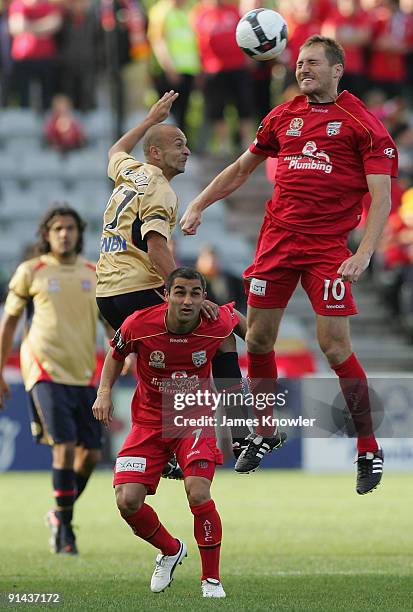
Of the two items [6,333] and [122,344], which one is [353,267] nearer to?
[122,344]

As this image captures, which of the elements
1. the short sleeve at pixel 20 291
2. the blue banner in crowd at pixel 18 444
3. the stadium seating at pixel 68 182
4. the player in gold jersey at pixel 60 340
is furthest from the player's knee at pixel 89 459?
the stadium seating at pixel 68 182

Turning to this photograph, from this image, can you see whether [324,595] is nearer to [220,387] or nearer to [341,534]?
[220,387]

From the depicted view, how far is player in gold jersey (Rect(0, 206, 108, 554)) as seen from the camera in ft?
36.7

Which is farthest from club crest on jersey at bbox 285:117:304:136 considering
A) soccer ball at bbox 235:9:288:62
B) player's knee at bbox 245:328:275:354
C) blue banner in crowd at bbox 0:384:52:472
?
blue banner in crowd at bbox 0:384:52:472

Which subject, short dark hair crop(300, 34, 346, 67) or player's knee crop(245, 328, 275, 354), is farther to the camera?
player's knee crop(245, 328, 275, 354)

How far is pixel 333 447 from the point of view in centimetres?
1759

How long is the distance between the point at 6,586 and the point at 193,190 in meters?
12.3

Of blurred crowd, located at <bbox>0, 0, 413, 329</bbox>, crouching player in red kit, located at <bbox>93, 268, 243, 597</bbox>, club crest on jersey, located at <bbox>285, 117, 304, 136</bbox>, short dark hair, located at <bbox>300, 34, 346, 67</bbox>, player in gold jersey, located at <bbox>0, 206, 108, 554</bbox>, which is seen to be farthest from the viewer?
blurred crowd, located at <bbox>0, 0, 413, 329</bbox>

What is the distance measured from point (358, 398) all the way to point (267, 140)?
1744mm

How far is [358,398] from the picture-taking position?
9.10 m

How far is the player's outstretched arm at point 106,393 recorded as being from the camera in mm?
8555

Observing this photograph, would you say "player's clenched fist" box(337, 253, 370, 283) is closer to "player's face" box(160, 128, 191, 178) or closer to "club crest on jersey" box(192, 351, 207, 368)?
"club crest on jersey" box(192, 351, 207, 368)

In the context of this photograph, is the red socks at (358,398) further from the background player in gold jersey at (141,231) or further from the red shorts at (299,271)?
the background player in gold jersey at (141,231)

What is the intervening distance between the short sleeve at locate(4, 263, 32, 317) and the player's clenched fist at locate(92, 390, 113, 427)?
9.78 feet
